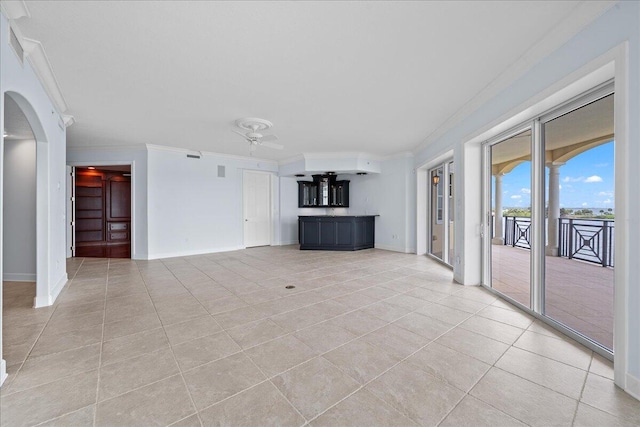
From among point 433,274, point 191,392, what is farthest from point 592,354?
point 191,392

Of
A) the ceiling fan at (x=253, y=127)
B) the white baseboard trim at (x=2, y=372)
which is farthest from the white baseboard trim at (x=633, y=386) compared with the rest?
the ceiling fan at (x=253, y=127)

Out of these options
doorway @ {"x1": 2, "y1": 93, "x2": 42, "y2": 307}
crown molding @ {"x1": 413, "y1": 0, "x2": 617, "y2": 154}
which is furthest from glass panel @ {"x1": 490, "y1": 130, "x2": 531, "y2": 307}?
doorway @ {"x1": 2, "y1": 93, "x2": 42, "y2": 307}

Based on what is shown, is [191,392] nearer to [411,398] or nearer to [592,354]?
[411,398]

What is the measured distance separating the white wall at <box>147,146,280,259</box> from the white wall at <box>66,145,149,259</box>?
0.42 feet

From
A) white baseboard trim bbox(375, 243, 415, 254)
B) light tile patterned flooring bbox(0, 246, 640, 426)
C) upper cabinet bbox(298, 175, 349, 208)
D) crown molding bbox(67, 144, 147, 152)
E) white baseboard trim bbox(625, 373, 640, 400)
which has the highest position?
crown molding bbox(67, 144, 147, 152)

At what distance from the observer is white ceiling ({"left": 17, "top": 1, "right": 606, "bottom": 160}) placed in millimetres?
2023

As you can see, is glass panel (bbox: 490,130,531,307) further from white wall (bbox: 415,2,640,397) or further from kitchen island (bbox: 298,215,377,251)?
kitchen island (bbox: 298,215,377,251)

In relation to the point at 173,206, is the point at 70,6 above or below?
above

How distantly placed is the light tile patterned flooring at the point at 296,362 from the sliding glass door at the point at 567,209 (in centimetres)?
45

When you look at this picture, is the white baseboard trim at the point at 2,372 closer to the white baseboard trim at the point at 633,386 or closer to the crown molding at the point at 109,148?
the white baseboard trim at the point at 633,386

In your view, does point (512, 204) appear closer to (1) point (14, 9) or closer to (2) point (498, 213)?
(2) point (498, 213)

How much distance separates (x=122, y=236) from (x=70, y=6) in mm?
9371

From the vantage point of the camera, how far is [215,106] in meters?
3.88

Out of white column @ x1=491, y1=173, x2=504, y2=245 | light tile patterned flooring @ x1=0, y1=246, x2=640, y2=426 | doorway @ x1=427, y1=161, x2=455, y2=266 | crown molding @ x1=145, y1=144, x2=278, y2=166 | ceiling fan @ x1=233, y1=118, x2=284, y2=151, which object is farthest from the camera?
crown molding @ x1=145, y1=144, x2=278, y2=166
